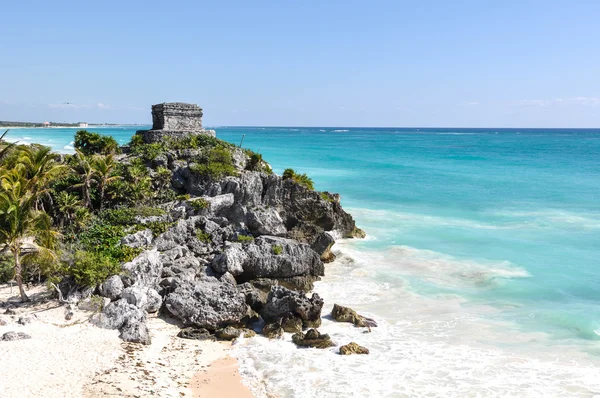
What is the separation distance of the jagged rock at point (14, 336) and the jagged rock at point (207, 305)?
11.8 ft

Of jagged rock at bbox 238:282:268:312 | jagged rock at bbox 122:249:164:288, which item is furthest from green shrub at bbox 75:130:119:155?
jagged rock at bbox 238:282:268:312

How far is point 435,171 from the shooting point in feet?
169

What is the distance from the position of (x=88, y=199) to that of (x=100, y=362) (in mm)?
10785

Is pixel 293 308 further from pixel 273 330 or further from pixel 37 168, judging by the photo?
pixel 37 168

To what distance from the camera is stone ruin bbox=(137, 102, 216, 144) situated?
2730 centimetres

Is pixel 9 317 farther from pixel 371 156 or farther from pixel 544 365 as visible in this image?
pixel 371 156

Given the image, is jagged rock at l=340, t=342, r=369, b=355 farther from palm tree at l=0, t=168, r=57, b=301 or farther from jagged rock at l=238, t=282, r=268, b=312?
palm tree at l=0, t=168, r=57, b=301

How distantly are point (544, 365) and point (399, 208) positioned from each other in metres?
20.5

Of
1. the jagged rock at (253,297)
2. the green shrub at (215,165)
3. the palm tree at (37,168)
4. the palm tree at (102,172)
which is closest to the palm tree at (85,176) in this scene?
the palm tree at (102,172)

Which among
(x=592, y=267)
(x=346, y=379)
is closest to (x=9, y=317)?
(x=346, y=379)

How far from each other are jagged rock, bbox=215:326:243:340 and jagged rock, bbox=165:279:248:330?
1.06 feet

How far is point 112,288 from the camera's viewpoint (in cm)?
1410

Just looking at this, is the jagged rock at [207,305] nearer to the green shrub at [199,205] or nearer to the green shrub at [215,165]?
the green shrub at [199,205]

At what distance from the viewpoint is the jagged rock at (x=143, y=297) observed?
13.9 metres
